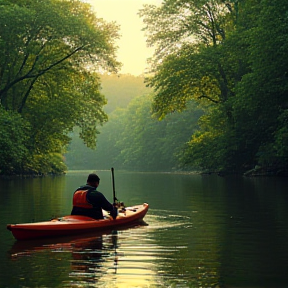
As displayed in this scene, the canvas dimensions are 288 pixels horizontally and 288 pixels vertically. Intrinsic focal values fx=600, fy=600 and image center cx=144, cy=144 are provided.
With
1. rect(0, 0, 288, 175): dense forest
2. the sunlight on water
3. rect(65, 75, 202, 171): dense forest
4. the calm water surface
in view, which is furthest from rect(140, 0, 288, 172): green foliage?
the sunlight on water

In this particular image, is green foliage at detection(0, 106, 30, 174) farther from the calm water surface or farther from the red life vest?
the red life vest

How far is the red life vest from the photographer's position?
44.2 ft

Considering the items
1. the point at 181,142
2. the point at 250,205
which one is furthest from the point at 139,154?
the point at 250,205

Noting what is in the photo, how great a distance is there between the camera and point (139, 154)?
3974 inches

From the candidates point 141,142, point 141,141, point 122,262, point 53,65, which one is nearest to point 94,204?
point 122,262

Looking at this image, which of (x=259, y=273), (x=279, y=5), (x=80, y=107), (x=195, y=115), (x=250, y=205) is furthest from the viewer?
(x=195, y=115)

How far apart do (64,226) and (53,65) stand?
2972 centimetres

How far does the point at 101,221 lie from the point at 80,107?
30.6 meters

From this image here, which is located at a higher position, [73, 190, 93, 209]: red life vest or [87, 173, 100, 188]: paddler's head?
[87, 173, 100, 188]: paddler's head

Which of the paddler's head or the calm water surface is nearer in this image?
the calm water surface

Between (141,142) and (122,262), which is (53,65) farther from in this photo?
(141,142)

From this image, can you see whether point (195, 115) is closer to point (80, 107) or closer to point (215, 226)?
point (80, 107)

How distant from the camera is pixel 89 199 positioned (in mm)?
13539

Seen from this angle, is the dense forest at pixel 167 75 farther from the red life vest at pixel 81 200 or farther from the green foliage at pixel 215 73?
the red life vest at pixel 81 200
